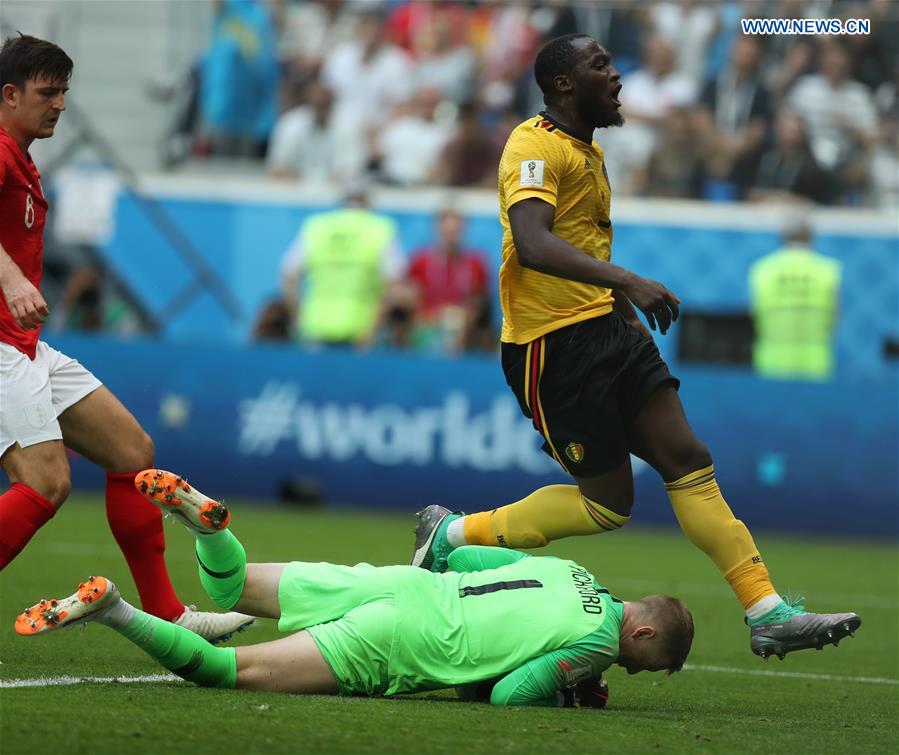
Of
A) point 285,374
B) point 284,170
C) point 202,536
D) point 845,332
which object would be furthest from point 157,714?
point 284,170

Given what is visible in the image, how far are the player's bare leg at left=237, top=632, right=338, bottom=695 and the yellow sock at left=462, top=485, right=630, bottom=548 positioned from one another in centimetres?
123

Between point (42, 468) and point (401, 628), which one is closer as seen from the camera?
point (401, 628)

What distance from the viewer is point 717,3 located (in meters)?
17.3

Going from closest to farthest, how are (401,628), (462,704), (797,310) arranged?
(401,628)
(462,704)
(797,310)

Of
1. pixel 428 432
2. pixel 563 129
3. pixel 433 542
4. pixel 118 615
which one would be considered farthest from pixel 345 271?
pixel 118 615

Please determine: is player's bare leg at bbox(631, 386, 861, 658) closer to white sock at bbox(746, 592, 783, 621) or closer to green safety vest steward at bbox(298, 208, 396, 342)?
white sock at bbox(746, 592, 783, 621)

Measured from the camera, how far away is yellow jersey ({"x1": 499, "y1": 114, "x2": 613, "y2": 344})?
586cm

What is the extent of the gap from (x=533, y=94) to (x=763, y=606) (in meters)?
12.3

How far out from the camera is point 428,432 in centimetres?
1378

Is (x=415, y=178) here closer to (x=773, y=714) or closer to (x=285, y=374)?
(x=285, y=374)

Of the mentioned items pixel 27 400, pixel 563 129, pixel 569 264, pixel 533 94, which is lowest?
pixel 27 400

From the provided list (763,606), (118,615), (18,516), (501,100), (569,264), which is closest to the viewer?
(118,615)

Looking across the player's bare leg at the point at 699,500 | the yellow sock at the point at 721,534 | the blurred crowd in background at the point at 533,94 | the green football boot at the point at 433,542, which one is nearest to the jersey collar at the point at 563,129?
the player's bare leg at the point at 699,500

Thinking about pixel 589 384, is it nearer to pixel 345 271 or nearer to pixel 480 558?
pixel 480 558
